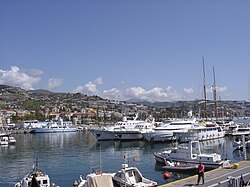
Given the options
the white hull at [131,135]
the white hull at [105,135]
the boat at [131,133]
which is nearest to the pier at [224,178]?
the boat at [131,133]

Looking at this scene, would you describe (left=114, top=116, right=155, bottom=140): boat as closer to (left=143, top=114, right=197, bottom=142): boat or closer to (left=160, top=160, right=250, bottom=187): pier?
(left=143, top=114, right=197, bottom=142): boat

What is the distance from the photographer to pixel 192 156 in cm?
3853

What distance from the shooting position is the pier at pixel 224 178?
18.6 metres

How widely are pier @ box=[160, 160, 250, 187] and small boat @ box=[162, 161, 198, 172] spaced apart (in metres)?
8.05

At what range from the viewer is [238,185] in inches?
730

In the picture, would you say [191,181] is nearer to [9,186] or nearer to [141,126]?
[9,186]

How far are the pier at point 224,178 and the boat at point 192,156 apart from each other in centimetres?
770

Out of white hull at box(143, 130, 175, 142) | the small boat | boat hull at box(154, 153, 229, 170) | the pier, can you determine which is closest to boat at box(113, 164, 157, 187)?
the pier

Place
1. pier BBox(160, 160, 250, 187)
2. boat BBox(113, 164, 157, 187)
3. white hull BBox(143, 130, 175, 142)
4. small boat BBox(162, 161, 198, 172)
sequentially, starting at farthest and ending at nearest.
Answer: white hull BBox(143, 130, 175, 142)
small boat BBox(162, 161, 198, 172)
boat BBox(113, 164, 157, 187)
pier BBox(160, 160, 250, 187)

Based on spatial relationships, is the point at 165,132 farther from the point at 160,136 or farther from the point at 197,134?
the point at 197,134

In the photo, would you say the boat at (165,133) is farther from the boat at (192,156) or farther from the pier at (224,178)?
the pier at (224,178)

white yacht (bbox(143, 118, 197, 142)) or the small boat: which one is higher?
white yacht (bbox(143, 118, 197, 142))

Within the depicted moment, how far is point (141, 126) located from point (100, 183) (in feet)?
220

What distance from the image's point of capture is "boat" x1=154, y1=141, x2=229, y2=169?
118 ft
